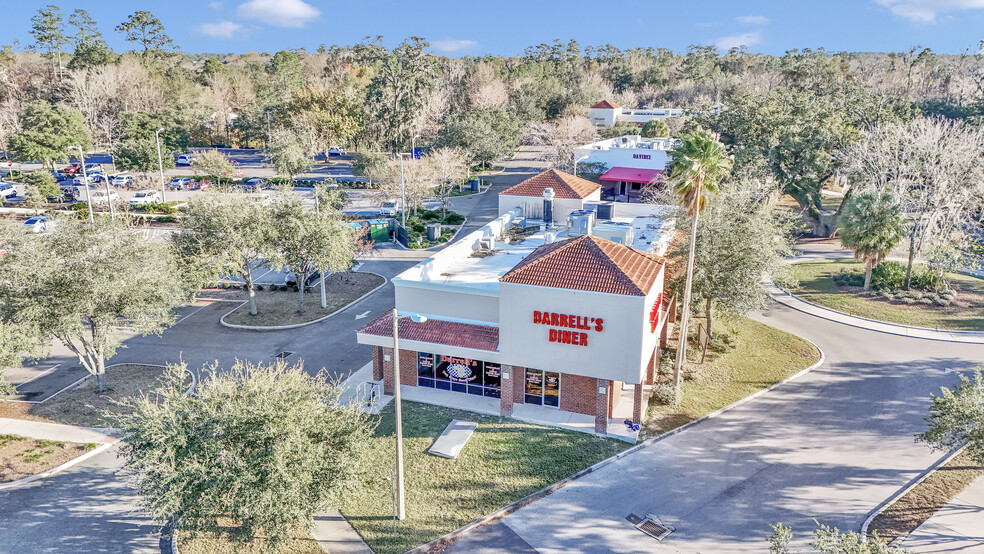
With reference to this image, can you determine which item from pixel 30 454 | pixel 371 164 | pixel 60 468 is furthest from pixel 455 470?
pixel 371 164

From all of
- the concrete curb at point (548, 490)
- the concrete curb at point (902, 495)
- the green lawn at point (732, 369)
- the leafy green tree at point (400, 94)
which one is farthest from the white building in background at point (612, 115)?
the concrete curb at point (902, 495)

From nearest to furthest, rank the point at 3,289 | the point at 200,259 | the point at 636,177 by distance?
the point at 3,289, the point at 200,259, the point at 636,177

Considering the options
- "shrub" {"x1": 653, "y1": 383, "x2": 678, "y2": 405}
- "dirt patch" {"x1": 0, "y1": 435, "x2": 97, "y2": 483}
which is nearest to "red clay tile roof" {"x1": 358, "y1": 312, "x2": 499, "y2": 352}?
"shrub" {"x1": 653, "y1": 383, "x2": 678, "y2": 405}

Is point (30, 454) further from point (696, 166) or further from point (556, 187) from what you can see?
point (556, 187)

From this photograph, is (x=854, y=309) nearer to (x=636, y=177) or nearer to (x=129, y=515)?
(x=636, y=177)

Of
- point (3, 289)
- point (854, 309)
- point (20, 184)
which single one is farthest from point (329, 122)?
point (854, 309)

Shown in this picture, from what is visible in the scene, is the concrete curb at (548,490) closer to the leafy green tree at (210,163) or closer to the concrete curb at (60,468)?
the concrete curb at (60,468)
